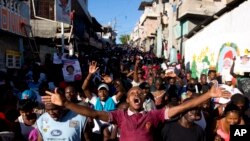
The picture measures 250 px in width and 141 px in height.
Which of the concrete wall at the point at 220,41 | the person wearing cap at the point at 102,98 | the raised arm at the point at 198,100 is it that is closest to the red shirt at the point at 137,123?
the raised arm at the point at 198,100

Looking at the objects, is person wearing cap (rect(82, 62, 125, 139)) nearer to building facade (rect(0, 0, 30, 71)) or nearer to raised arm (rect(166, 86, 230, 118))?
raised arm (rect(166, 86, 230, 118))

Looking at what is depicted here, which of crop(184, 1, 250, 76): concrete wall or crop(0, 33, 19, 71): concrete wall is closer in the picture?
crop(184, 1, 250, 76): concrete wall

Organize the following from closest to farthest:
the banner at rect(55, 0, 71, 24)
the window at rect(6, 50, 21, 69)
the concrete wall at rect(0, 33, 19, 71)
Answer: the concrete wall at rect(0, 33, 19, 71)
the window at rect(6, 50, 21, 69)
the banner at rect(55, 0, 71, 24)

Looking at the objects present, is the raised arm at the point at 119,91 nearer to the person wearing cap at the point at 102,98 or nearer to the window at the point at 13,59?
the person wearing cap at the point at 102,98

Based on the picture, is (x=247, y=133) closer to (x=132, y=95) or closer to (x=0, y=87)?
(x=132, y=95)

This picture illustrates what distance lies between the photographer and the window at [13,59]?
50.6ft

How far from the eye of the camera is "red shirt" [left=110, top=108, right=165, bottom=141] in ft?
13.7

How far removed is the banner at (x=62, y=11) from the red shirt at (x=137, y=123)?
12.8 meters

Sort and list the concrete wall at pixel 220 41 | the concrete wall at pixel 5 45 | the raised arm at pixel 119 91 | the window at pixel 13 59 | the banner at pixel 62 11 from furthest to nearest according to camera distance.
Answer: the banner at pixel 62 11 < the window at pixel 13 59 < the concrete wall at pixel 5 45 < the concrete wall at pixel 220 41 < the raised arm at pixel 119 91

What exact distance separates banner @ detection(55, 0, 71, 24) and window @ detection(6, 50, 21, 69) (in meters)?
2.20

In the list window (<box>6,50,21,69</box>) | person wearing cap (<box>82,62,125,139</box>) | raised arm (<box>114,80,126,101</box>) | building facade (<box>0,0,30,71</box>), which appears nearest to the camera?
person wearing cap (<box>82,62,125,139</box>)

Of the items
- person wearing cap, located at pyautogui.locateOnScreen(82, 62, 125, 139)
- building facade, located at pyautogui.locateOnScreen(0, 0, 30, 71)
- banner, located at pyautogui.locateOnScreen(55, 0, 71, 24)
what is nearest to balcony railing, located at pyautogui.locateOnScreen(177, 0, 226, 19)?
→ banner, located at pyautogui.locateOnScreen(55, 0, 71, 24)

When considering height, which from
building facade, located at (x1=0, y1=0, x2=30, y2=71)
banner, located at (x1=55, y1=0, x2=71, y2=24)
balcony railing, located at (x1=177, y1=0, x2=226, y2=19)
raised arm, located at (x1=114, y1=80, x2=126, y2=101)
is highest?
balcony railing, located at (x1=177, y1=0, x2=226, y2=19)

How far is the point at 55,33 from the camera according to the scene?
82.4 ft
